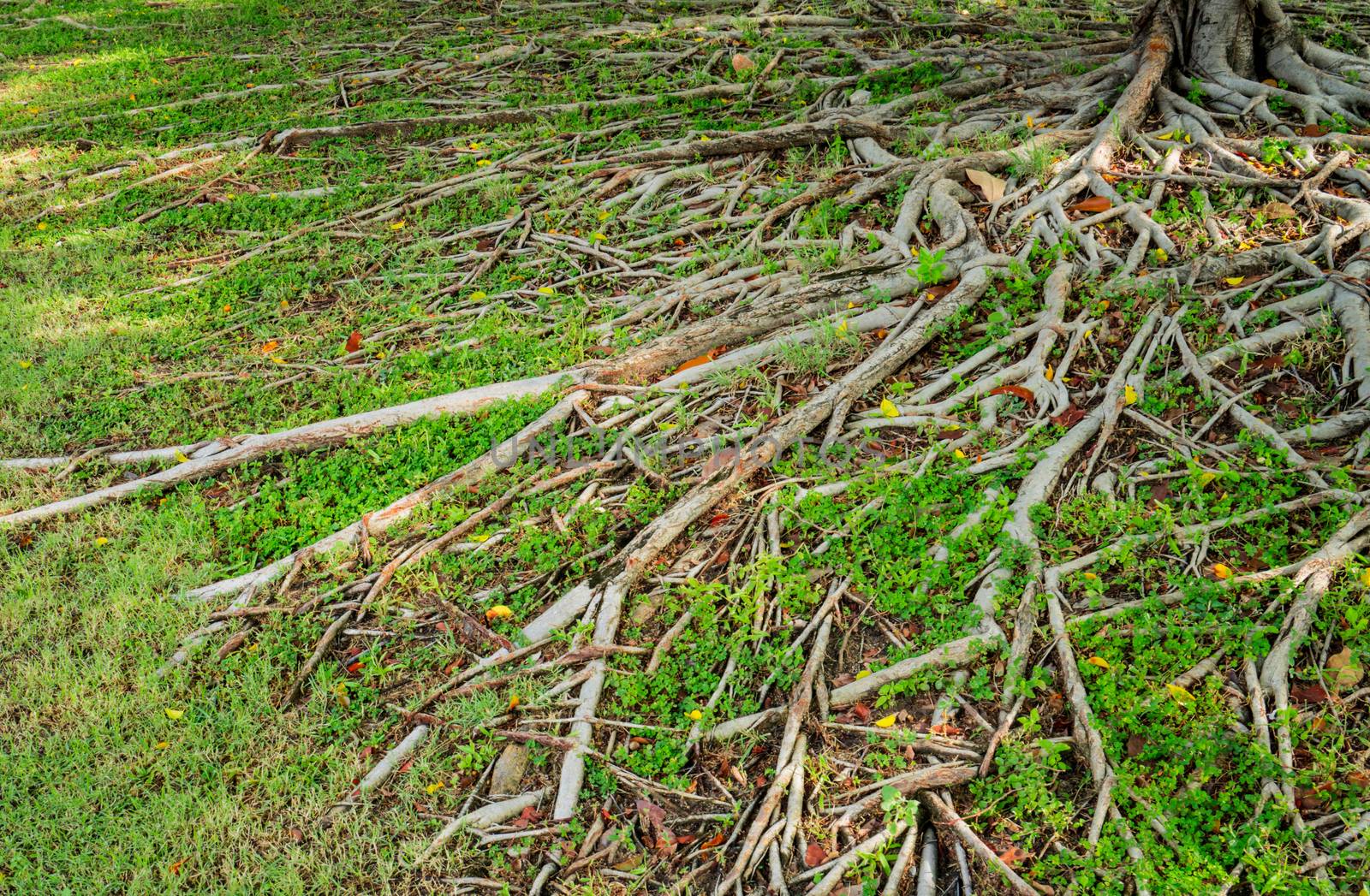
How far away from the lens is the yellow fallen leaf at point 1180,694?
3.19m

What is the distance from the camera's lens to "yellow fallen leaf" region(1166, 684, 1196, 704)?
10.5 ft

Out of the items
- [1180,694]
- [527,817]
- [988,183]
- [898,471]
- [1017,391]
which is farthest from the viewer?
[988,183]

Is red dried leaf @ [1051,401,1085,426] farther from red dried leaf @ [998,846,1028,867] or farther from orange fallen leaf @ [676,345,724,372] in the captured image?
red dried leaf @ [998,846,1028,867]

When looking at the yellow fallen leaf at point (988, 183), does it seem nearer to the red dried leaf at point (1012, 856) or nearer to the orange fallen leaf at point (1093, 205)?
the orange fallen leaf at point (1093, 205)

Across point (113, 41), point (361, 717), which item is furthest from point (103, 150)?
point (361, 717)

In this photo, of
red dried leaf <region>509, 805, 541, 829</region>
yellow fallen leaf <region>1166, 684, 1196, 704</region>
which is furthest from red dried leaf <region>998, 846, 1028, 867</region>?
red dried leaf <region>509, 805, 541, 829</region>

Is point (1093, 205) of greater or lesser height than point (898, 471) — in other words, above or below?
above

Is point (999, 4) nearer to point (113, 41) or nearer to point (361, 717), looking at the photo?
A: point (361, 717)

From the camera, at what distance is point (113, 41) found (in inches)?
459

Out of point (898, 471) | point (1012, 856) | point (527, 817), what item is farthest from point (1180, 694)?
point (527, 817)

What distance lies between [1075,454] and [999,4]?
22.2 feet

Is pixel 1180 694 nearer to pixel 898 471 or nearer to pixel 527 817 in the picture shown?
pixel 898 471

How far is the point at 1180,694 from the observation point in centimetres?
321

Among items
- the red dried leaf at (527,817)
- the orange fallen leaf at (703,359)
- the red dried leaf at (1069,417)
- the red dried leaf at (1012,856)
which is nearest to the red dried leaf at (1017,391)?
the red dried leaf at (1069,417)
